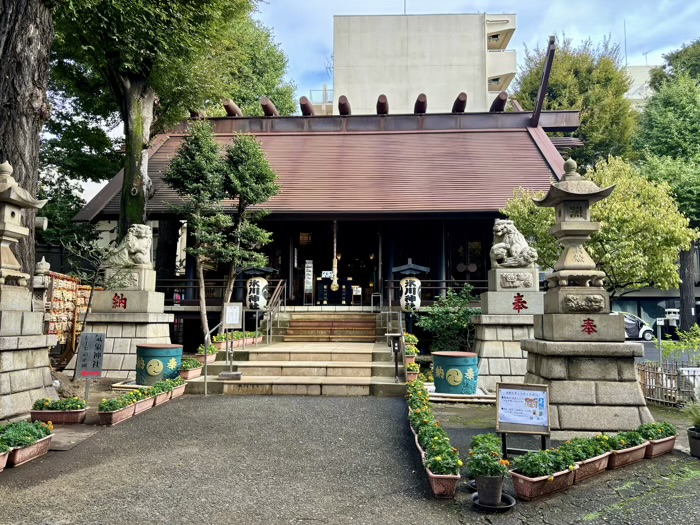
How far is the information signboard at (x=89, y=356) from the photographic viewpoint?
7.25m

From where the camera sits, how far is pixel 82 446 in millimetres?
5934

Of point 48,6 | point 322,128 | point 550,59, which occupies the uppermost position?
point 550,59

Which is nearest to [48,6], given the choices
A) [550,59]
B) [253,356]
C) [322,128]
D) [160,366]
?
[160,366]

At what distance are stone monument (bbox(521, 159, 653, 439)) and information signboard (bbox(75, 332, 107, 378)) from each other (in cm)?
653

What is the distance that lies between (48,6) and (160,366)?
6.73 m

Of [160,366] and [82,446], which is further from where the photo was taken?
[160,366]

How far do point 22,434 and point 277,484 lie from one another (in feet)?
9.66

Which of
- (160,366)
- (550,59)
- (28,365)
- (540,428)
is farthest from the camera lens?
(550,59)

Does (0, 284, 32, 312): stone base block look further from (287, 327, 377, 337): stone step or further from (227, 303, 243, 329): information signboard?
(287, 327, 377, 337): stone step

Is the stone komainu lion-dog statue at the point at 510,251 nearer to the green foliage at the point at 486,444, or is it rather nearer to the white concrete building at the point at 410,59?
the green foliage at the point at 486,444

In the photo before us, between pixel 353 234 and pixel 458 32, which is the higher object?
pixel 458 32

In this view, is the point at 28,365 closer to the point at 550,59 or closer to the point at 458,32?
the point at 550,59

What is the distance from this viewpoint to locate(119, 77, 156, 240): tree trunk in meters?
14.8

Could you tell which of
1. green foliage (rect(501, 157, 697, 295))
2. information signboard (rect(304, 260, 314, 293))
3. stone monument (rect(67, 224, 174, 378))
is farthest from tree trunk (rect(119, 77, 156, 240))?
green foliage (rect(501, 157, 697, 295))
